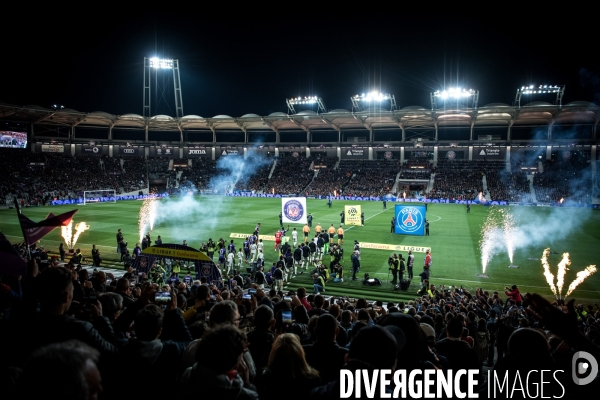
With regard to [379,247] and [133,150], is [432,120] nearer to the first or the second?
[379,247]

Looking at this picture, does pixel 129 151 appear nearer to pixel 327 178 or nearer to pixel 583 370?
pixel 327 178

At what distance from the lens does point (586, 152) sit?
55.1 m

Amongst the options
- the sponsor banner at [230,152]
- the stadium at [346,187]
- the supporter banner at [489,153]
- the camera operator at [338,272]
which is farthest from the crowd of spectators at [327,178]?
the camera operator at [338,272]

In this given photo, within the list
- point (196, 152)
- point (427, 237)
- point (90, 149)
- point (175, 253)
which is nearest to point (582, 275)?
point (427, 237)

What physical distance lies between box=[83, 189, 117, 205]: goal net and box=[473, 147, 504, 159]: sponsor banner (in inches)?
2245

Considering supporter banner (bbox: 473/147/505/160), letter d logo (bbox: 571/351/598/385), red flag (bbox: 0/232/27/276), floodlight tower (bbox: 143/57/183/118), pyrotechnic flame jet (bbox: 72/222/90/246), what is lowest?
pyrotechnic flame jet (bbox: 72/222/90/246)

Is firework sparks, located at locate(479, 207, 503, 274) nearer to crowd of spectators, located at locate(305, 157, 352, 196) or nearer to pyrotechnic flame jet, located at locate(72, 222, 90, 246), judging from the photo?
pyrotechnic flame jet, located at locate(72, 222, 90, 246)

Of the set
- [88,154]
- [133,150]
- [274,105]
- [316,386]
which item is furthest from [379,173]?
[316,386]

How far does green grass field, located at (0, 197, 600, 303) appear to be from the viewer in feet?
55.0

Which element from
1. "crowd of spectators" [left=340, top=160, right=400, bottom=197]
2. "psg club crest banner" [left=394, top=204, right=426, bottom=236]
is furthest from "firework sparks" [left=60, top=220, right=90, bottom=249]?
"crowd of spectators" [left=340, top=160, right=400, bottom=197]

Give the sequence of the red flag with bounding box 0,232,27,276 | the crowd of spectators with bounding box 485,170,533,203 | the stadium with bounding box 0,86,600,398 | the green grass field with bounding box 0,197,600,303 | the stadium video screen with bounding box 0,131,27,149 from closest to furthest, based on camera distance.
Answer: the red flag with bounding box 0,232,27,276
the green grass field with bounding box 0,197,600,303
the stadium with bounding box 0,86,600,398
the crowd of spectators with bounding box 485,170,533,203
the stadium video screen with bounding box 0,131,27,149

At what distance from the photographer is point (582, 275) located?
17453 millimetres

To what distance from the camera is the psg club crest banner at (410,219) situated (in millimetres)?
24281

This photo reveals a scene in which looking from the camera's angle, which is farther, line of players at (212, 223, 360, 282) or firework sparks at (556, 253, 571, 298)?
line of players at (212, 223, 360, 282)
